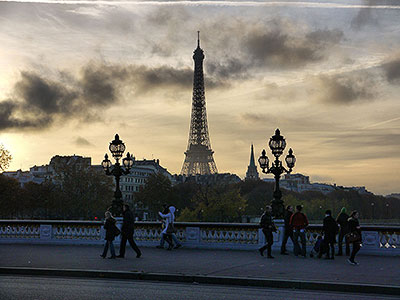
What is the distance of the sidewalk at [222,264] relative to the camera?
1739cm

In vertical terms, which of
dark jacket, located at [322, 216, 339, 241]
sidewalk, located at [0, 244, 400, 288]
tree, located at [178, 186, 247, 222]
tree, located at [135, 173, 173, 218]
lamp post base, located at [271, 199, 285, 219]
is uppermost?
tree, located at [135, 173, 173, 218]

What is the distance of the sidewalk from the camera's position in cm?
1739

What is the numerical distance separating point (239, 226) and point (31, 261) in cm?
962

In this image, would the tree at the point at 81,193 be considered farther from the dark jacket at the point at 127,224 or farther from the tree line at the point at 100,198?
the dark jacket at the point at 127,224

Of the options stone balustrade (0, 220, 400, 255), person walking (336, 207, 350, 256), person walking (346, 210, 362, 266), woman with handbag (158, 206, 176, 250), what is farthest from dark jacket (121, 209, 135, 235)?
person walking (346, 210, 362, 266)

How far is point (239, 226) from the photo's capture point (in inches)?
1057

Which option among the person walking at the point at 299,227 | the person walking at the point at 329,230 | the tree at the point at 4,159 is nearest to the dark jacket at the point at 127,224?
the person walking at the point at 299,227

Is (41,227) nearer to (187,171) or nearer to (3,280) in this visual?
(3,280)

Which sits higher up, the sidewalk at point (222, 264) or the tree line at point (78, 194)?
the tree line at point (78, 194)

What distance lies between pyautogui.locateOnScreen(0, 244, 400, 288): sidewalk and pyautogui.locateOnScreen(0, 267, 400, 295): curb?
0.40m

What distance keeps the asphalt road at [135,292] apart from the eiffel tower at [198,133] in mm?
149665

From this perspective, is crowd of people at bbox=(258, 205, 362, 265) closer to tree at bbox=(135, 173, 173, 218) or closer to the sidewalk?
the sidewalk

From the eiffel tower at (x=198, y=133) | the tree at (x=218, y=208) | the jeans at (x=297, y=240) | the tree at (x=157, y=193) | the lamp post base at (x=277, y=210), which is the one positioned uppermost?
the eiffel tower at (x=198, y=133)

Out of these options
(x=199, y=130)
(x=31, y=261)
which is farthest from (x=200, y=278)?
(x=199, y=130)
